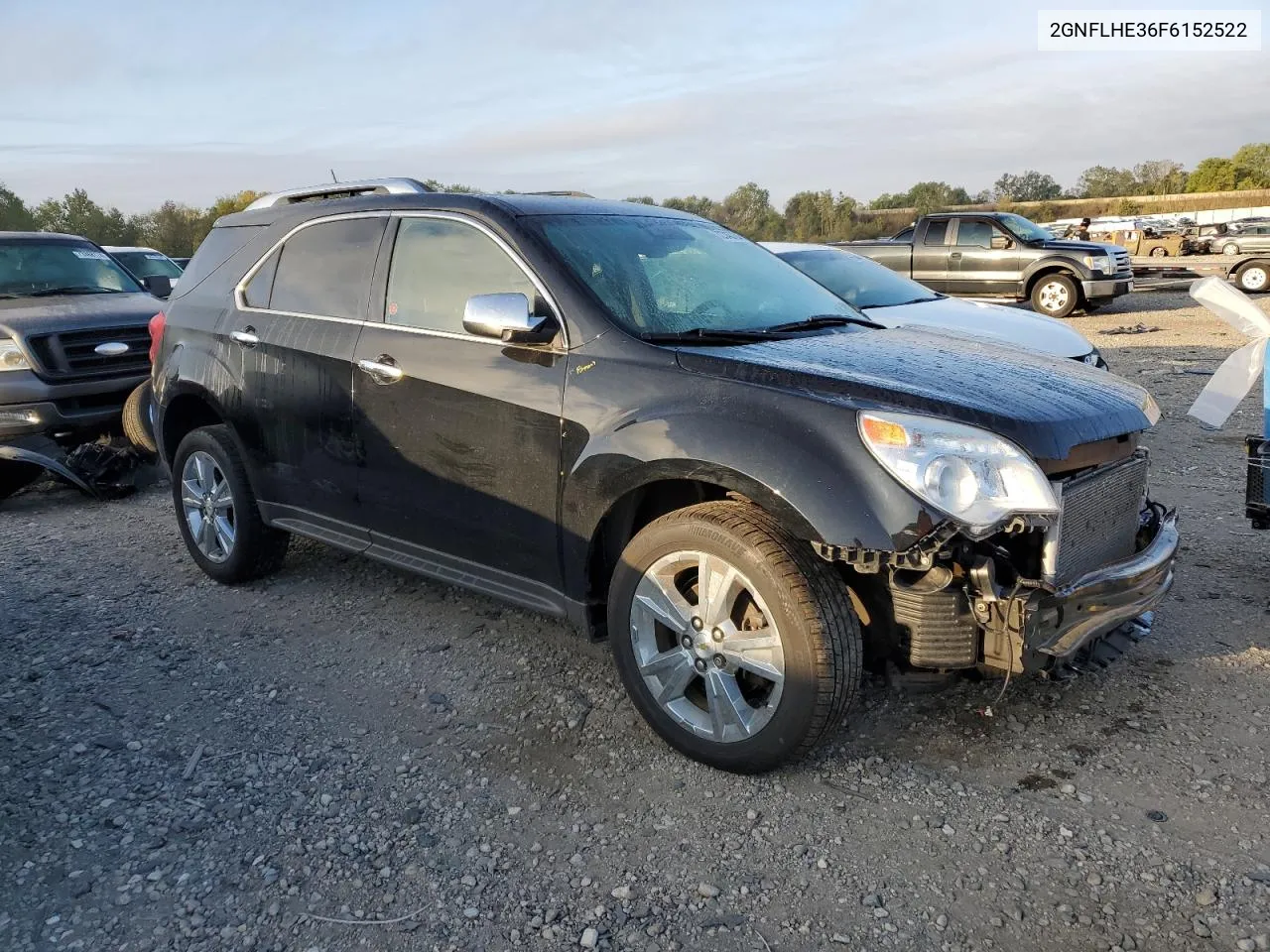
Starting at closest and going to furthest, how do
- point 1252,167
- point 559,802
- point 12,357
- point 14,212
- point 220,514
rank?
point 559,802 → point 220,514 → point 12,357 → point 14,212 → point 1252,167

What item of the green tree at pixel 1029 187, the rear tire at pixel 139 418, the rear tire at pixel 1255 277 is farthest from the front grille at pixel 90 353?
the green tree at pixel 1029 187

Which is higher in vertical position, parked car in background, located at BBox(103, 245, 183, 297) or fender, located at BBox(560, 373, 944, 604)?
parked car in background, located at BBox(103, 245, 183, 297)

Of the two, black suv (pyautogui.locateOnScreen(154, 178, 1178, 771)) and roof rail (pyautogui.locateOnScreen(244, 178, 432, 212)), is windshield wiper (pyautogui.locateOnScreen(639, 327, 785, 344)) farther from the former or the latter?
roof rail (pyautogui.locateOnScreen(244, 178, 432, 212))

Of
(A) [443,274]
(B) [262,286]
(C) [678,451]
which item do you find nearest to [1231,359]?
(C) [678,451]

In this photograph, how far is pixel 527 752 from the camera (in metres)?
3.41

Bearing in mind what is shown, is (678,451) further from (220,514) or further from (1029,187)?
(1029,187)

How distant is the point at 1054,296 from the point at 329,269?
14.8 m

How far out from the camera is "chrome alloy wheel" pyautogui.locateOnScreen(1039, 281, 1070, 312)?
16.3 metres

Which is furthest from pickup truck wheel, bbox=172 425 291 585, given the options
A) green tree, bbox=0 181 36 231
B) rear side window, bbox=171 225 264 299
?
green tree, bbox=0 181 36 231

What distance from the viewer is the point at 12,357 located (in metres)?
7.15

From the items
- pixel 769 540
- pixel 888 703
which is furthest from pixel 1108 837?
pixel 769 540

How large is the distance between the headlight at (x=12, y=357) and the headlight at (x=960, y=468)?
671 cm

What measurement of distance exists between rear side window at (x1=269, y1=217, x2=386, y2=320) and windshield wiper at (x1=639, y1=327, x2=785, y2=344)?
1464 millimetres

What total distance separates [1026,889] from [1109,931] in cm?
22
